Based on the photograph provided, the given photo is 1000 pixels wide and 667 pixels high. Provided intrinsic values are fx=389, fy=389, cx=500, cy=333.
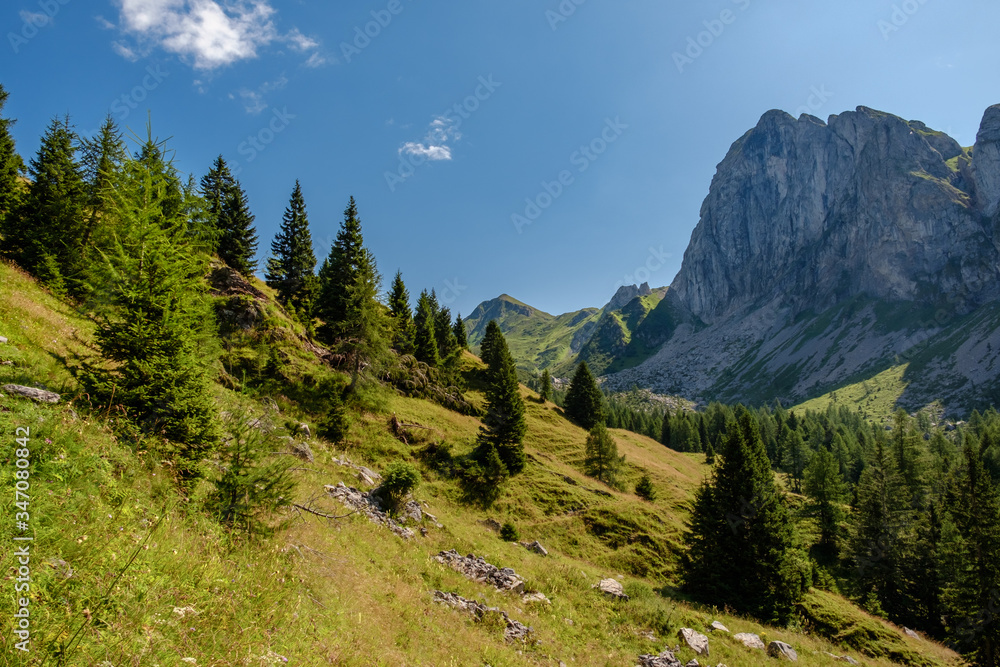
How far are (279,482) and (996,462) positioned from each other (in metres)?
122

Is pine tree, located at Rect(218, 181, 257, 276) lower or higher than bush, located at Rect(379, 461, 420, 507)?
higher

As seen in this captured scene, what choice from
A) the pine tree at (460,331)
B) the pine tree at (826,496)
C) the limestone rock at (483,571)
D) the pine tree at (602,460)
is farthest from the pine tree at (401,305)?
the pine tree at (826,496)

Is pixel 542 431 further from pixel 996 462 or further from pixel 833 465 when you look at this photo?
pixel 996 462

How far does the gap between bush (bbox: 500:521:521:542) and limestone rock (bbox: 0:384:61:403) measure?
2202cm

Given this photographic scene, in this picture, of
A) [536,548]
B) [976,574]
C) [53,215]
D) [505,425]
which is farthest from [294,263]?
[976,574]

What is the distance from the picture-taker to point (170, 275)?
10.4 meters

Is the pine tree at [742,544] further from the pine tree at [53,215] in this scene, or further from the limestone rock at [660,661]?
the pine tree at [53,215]

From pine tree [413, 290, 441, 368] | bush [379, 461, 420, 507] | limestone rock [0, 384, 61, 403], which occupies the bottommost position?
bush [379, 461, 420, 507]

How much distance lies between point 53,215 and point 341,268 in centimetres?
2050

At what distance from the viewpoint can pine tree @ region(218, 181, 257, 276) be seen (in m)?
38.6

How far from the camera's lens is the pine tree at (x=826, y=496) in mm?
51375

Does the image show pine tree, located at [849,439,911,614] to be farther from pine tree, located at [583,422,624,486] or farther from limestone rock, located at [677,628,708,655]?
limestone rock, located at [677,628,708,655]

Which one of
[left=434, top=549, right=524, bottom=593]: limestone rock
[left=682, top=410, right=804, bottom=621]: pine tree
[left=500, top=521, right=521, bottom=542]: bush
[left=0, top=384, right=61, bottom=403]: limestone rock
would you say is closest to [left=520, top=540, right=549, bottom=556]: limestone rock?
[left=500, top=521, right=521, bottom=542]: bush

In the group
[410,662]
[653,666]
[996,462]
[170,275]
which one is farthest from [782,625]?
[996,462]
